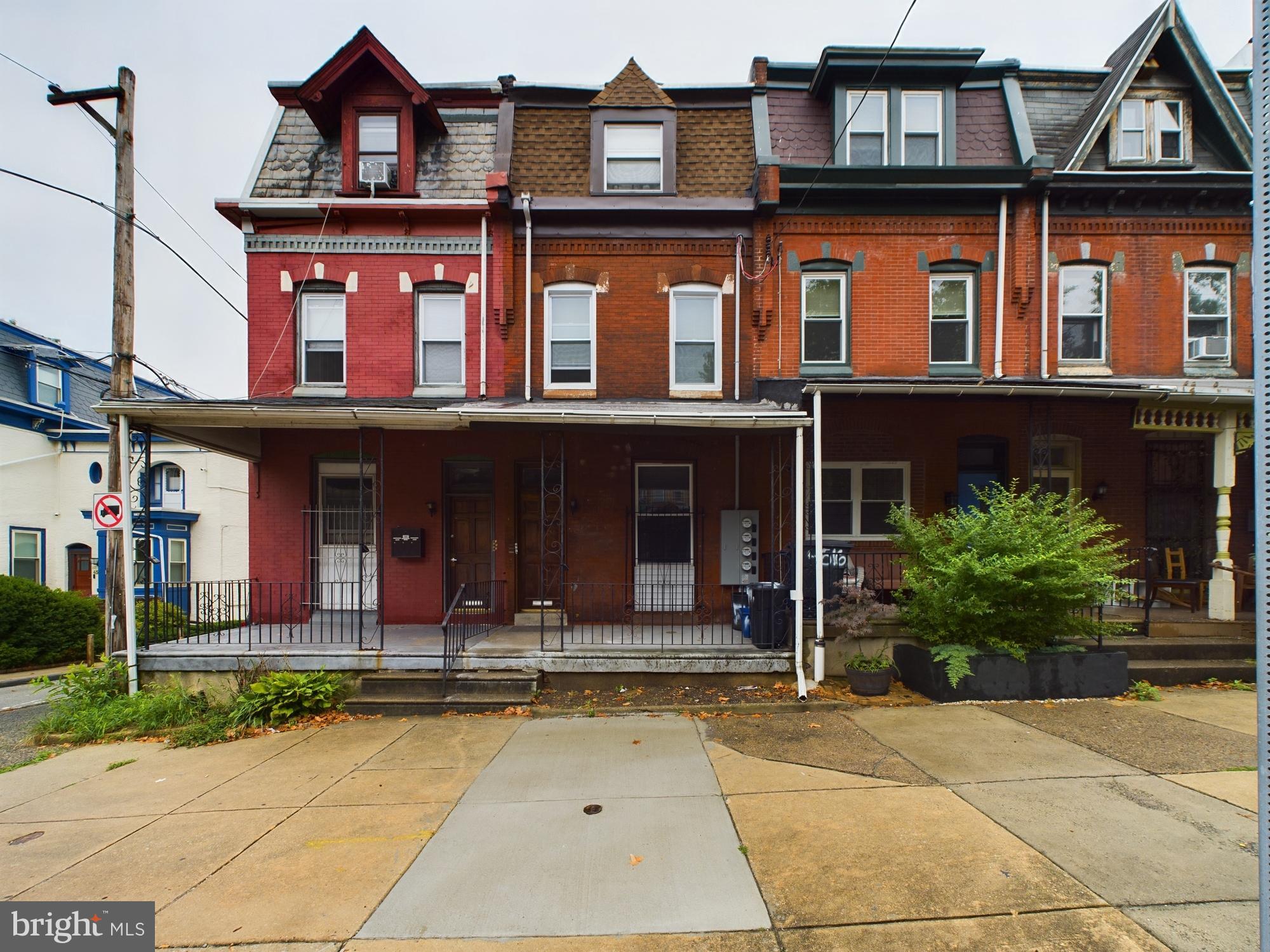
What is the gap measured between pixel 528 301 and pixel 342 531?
5.13 meters

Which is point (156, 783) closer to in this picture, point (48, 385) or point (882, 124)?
point (882, 124)

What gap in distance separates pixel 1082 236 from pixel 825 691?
8.88 m

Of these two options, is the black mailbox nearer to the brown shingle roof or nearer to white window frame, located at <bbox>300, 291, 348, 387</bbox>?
white window frame, located at <bbox>300, 291, 348, 387</bbox>

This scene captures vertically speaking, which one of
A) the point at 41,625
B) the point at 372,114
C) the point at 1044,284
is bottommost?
the point at 41,625

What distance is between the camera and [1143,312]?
10.1 meters

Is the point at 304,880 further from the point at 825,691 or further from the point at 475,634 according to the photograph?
the point at 825,691

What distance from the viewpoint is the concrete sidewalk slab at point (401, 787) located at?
507 cm

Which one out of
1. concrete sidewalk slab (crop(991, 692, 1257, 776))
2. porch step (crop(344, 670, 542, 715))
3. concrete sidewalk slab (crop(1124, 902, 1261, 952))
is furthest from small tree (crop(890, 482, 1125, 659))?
porch step (crop(344, 670, 542, 715))

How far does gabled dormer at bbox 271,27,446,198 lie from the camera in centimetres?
1023

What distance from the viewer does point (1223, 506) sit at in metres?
8.91

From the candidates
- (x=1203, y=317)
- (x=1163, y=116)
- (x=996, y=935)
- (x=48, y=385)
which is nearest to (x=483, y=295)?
(x=996, y=935)

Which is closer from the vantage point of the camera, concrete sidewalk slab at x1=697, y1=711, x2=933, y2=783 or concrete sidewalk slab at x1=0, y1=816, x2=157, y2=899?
concrete sidewalk slab at x1=0, y1=816, x2=157, y2=899

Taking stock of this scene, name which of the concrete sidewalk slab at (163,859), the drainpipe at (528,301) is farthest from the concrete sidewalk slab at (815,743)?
the drainpipe at (528,301)

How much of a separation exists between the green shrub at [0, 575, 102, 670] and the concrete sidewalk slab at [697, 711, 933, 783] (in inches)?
564
